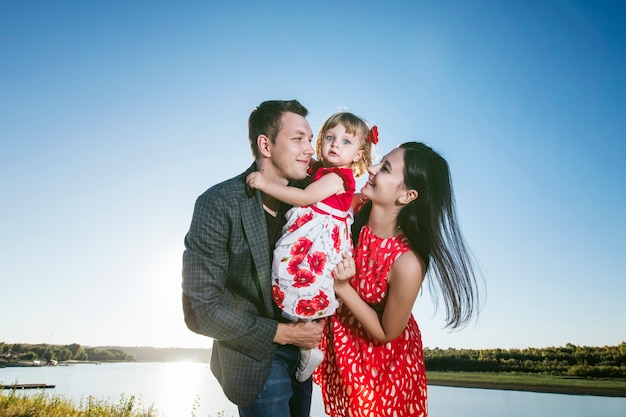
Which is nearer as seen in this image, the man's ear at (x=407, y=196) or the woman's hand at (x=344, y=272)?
the woman's hand at (x=344, y=272)

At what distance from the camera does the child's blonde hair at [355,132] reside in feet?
10.8

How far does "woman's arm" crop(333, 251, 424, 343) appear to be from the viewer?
8.33ft

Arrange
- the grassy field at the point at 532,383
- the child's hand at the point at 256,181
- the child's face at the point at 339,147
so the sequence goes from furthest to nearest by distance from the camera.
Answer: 1. the grassy field at the point at 532,383
2. the child's face at the point at 339,147
3. the child's hand at the point at 256,181

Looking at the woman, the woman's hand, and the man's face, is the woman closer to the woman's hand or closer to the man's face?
the woman's hand

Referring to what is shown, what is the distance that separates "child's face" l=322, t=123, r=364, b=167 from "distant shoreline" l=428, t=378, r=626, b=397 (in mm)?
49515

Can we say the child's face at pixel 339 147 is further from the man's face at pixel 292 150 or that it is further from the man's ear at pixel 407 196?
the man's ear at pixel 407 196

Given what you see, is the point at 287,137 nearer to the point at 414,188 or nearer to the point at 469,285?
the point at 414,188

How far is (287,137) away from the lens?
2986 mm

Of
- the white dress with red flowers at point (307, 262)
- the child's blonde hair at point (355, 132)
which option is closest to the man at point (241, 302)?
the white dress with red flowers at point (307, 262)

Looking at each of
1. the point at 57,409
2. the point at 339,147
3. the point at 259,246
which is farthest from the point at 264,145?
the point at 57,409

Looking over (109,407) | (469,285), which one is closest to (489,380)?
(109,407)

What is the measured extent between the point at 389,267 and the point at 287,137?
4.01 ft

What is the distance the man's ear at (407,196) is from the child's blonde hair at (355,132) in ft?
2.35

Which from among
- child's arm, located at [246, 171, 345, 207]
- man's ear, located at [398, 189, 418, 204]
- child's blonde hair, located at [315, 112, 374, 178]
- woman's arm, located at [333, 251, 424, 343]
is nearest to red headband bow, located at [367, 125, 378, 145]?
child's blonde hair, located at [315, 112, 374, 178]
